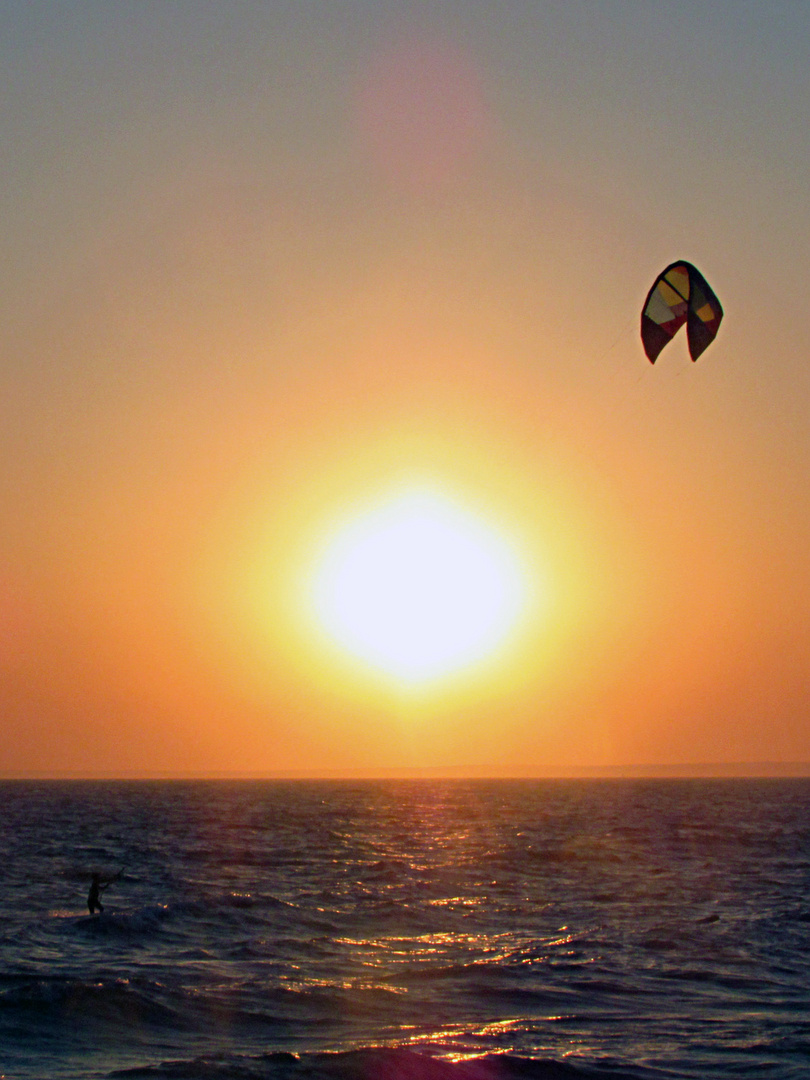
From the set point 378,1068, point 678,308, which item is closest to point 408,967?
point 378,1068

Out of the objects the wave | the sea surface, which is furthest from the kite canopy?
the wave

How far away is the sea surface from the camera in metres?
16.5

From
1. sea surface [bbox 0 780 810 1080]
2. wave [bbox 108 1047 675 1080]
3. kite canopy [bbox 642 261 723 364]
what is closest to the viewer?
wave [bbox 108 1047 675 1080]

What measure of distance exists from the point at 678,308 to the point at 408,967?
13.8 m

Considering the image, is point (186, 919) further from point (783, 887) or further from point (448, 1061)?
point (783, 887)

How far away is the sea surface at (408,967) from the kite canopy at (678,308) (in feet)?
37.1

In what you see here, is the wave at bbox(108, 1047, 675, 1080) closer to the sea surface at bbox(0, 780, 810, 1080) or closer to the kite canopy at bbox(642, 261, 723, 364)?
the sea surface at bbox(0, 780, 810, 1080)

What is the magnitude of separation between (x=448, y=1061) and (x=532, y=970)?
659cm

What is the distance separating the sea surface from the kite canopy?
37.1ft

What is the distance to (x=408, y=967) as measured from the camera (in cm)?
2306

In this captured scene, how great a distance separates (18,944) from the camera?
25.3 meters

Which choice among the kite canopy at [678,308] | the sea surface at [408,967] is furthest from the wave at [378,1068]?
the kite canopy at [678,308]

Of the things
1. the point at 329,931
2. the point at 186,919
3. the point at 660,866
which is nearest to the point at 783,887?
the point at 660,866

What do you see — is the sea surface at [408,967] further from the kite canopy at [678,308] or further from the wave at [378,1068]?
the kite canopy at [678,308]
